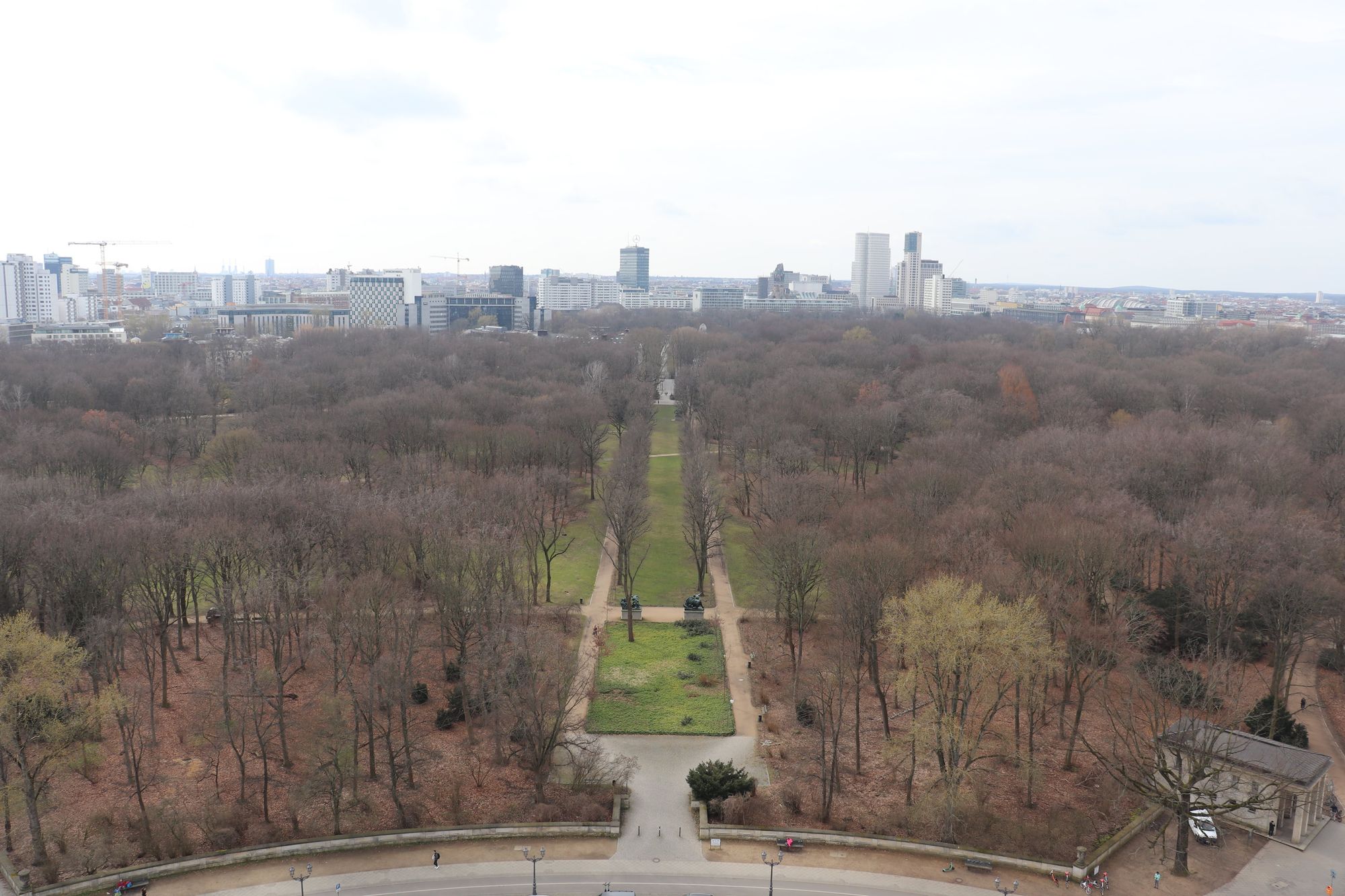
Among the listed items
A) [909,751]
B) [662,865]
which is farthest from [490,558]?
[909,751]

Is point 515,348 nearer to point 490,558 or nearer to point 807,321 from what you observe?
point 807,321

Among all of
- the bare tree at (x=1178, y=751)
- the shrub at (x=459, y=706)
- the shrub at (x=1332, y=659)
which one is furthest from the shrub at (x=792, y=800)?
the shrub at (x=1332, y=659)

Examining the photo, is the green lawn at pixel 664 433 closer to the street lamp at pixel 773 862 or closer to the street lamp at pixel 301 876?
the street lamp at pixel 773 862

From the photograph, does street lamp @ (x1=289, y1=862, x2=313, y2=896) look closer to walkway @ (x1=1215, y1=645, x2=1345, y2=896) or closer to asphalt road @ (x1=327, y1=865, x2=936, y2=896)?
asphalt road @ (x1=327, y1=865, x2=936, y2=896)

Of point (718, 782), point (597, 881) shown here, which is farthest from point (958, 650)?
point (597, 881)

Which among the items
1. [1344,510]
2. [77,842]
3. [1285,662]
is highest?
[1344,510]

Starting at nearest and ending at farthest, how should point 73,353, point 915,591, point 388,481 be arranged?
point 915,591 < point 388,481 < point 73,353
